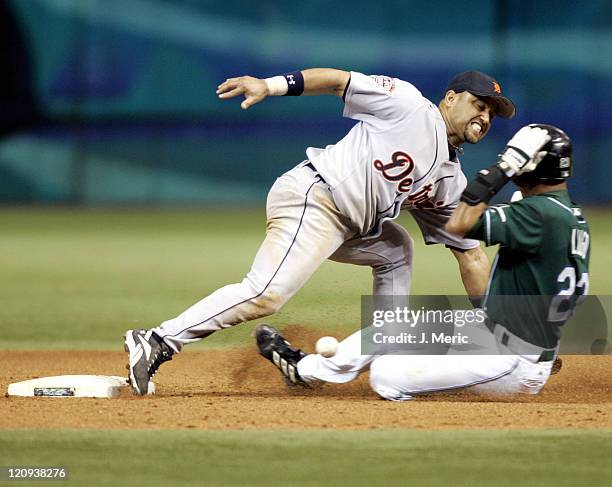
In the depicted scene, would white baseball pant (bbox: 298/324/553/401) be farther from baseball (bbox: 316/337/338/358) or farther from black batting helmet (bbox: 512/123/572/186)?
black batting helmet (bbox: 512/123/572/186)

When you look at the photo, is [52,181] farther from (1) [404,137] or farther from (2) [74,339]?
(1) [404,137]

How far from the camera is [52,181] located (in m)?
18.1

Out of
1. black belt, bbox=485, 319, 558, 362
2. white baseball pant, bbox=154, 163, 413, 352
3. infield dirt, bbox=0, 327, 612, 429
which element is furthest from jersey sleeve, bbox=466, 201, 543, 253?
white baseball pant, bbox=154, 163, 413, 352

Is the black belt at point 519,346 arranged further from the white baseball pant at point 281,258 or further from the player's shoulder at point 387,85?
the player's shoulder at point 387,85

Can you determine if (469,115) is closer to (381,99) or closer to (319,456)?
(381,99)

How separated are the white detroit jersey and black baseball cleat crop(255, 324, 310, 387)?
0.71 meters

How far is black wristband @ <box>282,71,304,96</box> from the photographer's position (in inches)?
198

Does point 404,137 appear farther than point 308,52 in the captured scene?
No

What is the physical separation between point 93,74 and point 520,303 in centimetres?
1421

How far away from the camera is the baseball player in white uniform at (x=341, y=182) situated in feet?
16.4

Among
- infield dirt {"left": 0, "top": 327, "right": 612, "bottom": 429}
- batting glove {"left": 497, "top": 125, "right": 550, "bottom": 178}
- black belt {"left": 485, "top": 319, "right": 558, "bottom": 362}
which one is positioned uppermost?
batting glove {"left": 497, "top": 125, "right": 550, "bottom": 178}

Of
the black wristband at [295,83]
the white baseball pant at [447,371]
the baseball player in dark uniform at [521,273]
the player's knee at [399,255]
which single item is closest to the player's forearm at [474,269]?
the player's knee at [399,255]

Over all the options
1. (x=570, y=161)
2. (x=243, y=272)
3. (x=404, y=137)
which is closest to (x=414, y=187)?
(x=404, y=137)

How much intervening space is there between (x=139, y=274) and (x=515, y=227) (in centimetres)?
686
